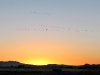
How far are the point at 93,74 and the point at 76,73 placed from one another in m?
5.99

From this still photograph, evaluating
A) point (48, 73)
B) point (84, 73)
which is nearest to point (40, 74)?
point (48, 73)

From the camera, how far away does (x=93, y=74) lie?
87312 mm

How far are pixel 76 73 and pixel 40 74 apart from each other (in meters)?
13.8

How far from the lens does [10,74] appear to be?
7950 cm

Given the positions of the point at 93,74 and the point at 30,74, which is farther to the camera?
the point at 93,74

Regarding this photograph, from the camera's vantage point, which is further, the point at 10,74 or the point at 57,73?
the point at 57,73

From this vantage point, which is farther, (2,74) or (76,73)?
(76,73)

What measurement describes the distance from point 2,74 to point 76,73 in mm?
25877

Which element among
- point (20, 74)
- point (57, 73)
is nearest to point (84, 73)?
point (57, 73)

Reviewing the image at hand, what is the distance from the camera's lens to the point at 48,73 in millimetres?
83125

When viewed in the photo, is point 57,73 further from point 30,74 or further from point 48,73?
point 30,74

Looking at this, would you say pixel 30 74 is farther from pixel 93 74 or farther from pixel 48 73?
pixel 93 74

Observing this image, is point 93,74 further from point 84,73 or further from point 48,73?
point 48,73

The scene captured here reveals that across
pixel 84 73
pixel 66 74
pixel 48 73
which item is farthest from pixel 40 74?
pixel 84 73
